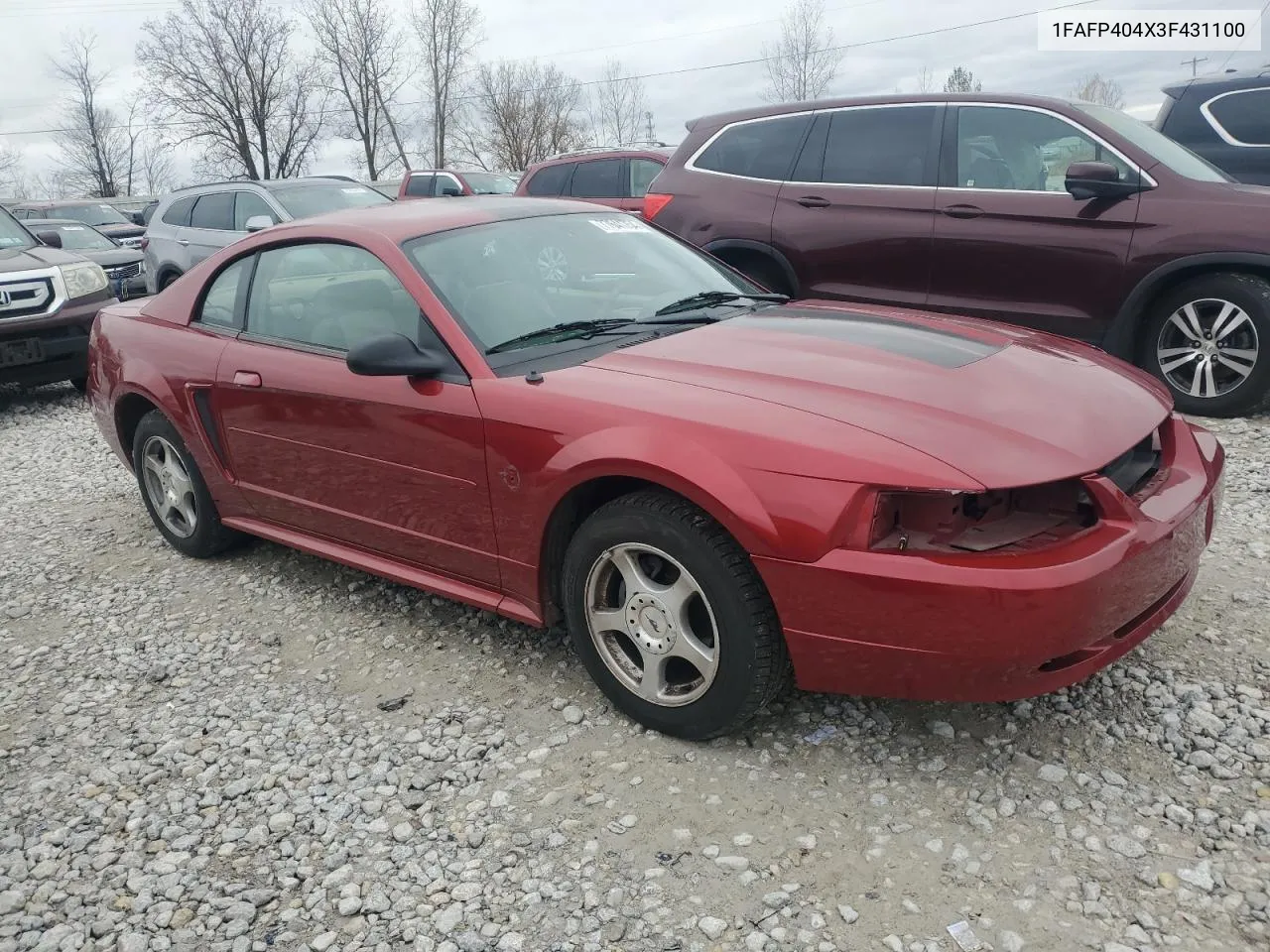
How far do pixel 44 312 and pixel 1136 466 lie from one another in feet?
26.7

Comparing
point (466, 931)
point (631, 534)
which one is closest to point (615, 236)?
point (631, 534)

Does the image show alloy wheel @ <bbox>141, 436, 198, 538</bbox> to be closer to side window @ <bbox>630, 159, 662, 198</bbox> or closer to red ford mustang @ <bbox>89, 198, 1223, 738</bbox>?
red ford mustang @ <bbox>89, 198, 1223, 738</bbox>

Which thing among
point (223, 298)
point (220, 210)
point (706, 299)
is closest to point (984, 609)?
point (706, 299)

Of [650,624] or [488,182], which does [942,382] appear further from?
[488,182]

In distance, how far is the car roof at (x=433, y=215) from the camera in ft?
11.8

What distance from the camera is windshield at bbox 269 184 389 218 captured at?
10.4m

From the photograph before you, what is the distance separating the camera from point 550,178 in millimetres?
11055

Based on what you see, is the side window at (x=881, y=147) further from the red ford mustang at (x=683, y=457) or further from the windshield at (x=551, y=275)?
the windshield at (x=551, y=275)

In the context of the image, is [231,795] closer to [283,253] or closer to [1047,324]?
[283,253]

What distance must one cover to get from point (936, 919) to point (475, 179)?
47.8 feet

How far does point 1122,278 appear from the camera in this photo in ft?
17.9

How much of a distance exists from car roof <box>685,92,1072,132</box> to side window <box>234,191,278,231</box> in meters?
5.19

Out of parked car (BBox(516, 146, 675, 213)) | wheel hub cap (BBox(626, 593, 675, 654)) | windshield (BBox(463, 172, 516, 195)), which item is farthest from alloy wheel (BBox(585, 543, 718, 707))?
windshield (BBox(463, 172, 516, 195))

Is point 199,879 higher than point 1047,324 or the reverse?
the reverse
